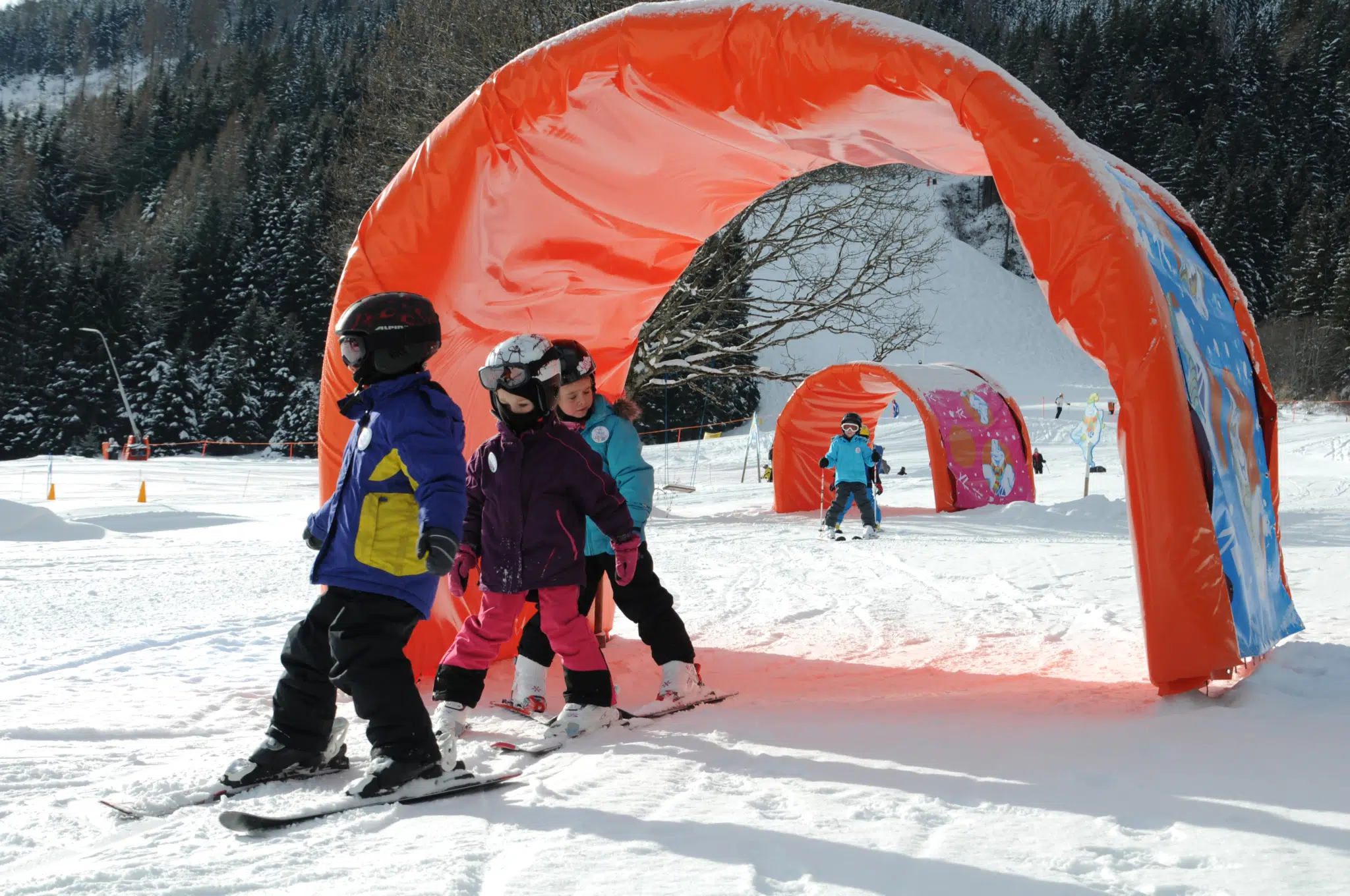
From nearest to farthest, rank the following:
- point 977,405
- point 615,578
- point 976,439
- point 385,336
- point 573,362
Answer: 1. point 385,336
2. point 615,578
3. point 573,362
4. point 976,439
5. point 977,405

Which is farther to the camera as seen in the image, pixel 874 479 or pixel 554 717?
pixel 874 479

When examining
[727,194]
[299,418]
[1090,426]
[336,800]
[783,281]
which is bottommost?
[336,800]

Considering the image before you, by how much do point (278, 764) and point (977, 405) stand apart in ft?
43.1

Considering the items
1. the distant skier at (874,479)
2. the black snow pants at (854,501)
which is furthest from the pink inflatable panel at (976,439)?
the black snow pants at (854,501)

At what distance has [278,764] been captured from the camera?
3215 mm

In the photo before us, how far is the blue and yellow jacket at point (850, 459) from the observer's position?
37.4ft

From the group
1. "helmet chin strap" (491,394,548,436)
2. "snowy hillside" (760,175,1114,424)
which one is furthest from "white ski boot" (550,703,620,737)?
"snowy hillside" (760,175,1114,424)

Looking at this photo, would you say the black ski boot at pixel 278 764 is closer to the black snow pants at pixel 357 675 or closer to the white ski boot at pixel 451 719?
the black snow pants at pixel 357 675

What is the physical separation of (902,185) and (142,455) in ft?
93.8

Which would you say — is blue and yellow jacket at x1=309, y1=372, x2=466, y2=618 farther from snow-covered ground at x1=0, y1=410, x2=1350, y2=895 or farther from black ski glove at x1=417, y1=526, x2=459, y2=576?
snow-covered ground at x1=0, y1=410, x2=1350, y2=895

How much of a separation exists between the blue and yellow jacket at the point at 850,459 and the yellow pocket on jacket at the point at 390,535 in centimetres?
864

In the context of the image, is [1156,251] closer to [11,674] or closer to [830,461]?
[11,674]

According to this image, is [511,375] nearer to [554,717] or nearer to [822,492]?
[554,717]

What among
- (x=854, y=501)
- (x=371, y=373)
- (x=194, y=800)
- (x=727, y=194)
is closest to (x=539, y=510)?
(x=371, y=373)
